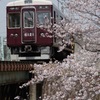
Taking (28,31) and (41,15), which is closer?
(41,15)

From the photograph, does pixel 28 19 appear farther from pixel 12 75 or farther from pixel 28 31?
pixel 12 75

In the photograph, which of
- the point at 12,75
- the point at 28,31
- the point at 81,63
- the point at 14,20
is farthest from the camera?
the point at 14,20

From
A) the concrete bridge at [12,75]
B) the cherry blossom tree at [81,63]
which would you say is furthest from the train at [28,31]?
the cherry blossom tree at [81,63]

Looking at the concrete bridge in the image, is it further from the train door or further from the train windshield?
the train windshield

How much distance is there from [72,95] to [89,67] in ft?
3.15

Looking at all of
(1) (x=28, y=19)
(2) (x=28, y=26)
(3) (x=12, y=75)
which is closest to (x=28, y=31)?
(2) (x=28, y=26)

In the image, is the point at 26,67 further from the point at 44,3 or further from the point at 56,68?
the point at 56,68

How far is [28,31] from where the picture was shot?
1759 centimetres

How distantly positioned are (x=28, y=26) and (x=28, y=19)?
1.54 ft

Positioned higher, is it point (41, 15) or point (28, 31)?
point (41, 15)

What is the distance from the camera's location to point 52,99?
25.3ft

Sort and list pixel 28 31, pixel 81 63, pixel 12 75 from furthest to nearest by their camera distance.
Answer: pixel 28 31 → pixel 12 75 → pixel 81 63

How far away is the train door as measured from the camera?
17.6m

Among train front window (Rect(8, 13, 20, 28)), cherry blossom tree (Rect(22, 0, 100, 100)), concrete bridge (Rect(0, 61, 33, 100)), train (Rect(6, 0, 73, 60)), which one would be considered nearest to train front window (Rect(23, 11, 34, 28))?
train (Rect(6, 0, 73, 60))
